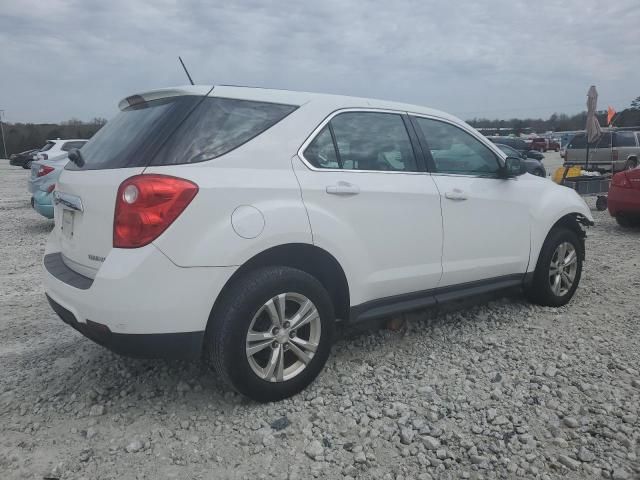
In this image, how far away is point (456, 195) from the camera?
368 cm

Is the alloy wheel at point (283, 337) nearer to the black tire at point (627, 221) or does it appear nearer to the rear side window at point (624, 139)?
the black tire at point (627, 221)

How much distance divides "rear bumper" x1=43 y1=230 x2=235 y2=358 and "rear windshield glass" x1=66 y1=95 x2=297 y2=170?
20.9 inches

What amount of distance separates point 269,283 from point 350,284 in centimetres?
59

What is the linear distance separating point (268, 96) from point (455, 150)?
159cm

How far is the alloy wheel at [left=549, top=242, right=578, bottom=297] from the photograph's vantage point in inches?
179

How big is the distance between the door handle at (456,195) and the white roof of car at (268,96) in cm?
69

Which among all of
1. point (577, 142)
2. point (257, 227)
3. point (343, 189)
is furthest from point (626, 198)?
point (577, 142)

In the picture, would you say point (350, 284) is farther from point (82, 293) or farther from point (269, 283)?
point (82, 293)

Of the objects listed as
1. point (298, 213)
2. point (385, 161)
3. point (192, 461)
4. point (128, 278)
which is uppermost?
point (385, 161)

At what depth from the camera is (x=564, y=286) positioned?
15.3ft

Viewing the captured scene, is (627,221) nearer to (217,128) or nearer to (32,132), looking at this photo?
(217,128)

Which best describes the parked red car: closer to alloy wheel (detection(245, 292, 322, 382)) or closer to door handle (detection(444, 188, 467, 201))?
door handle (detection(444, 188, 467, 201))

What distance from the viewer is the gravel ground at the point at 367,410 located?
96.7 inches

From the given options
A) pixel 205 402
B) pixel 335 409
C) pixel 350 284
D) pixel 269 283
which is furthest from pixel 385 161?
pixel 205 402
